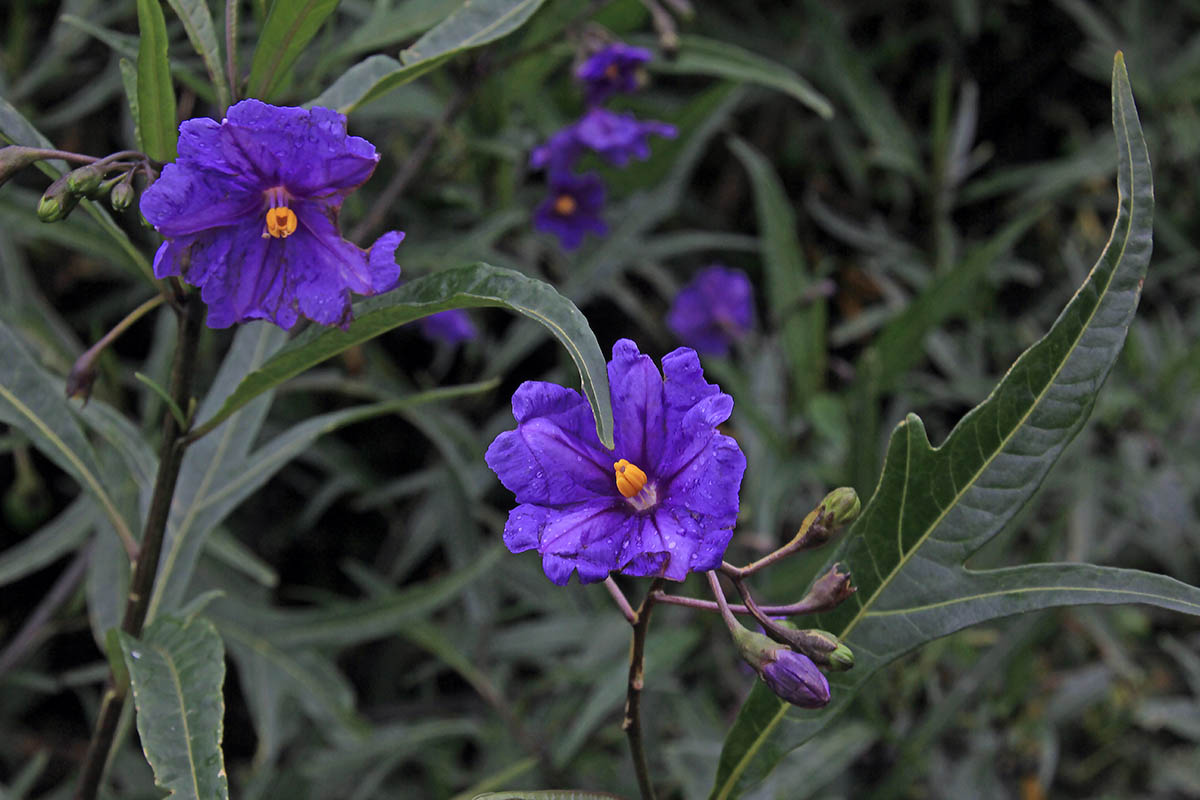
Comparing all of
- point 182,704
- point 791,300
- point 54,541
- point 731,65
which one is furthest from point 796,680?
point 791,300

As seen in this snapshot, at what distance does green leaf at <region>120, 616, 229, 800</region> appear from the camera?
1162 mm

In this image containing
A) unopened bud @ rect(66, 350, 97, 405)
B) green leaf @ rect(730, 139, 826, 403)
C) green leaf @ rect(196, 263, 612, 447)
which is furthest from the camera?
green leaf @ rect(730, 139, 826, 403)

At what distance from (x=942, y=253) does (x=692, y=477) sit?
2.55m

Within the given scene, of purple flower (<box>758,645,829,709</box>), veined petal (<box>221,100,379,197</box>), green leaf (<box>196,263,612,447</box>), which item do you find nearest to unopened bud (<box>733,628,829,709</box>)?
purple flower (<box>758,645,829,709</box>)

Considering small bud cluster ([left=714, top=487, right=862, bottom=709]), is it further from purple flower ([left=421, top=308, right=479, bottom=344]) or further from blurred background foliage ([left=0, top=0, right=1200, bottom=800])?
purple flower ([left=421, top=308, right=479, bottom=344])

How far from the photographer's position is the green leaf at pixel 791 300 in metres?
3.02

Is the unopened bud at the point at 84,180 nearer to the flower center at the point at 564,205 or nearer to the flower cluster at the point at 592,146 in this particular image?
the flower cluster at the point at 592,146

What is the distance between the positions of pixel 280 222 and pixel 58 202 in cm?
25

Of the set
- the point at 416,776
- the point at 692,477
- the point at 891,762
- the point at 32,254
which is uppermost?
the point at 692,477

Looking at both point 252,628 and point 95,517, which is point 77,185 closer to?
point 95,517

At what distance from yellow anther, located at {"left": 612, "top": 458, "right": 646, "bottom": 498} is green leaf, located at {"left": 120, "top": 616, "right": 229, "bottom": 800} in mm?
537

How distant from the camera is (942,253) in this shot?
348 cm

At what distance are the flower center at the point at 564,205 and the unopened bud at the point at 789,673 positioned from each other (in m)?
1.82

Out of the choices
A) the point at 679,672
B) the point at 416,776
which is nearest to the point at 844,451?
the point at 679,672
